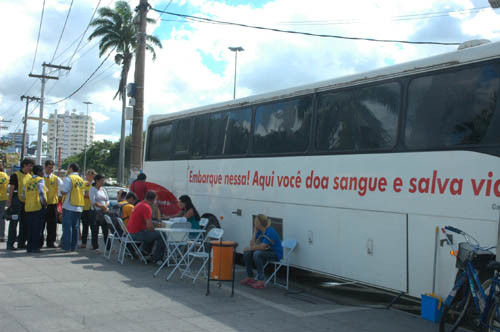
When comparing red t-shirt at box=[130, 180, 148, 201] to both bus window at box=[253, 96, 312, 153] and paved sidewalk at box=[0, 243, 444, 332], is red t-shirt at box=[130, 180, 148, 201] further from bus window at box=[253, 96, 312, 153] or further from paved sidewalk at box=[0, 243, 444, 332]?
bus window at box=[253, 96, 312, 153]

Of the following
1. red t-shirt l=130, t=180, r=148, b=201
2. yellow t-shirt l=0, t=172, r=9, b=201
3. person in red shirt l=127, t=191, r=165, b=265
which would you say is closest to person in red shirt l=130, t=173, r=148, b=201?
red t-shirt l=130, t=180, r=148, b=201

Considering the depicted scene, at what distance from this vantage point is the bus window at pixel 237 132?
9734mm

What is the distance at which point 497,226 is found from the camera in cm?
554

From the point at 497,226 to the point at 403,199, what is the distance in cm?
131

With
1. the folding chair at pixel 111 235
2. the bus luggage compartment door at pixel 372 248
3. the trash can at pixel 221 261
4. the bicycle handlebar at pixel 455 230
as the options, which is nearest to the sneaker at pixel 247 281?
the trash can at pixel 221 261

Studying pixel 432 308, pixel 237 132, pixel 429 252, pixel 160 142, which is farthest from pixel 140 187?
pixel 432 308

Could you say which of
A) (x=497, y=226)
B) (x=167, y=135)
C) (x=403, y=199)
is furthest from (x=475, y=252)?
(x=167, y=135)

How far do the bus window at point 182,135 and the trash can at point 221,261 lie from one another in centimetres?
A: 444

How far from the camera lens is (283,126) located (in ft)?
28.8

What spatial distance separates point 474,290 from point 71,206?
8386 mm

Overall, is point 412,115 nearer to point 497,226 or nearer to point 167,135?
point 497,226

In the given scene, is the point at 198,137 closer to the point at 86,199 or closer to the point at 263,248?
the point at 86,199

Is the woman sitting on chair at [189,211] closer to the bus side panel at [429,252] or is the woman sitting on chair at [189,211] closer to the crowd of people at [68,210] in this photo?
the crowd of people at [68,210]

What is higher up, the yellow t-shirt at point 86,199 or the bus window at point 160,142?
the bus window at point 160,142
